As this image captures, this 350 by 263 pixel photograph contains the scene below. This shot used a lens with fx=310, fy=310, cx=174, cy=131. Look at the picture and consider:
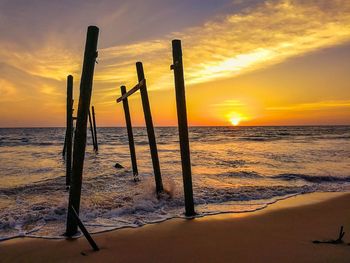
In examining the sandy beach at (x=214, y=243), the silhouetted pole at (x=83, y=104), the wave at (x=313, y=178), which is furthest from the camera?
the wave at (x=313, y=178)

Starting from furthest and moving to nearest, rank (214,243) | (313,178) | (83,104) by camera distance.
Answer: (313,178)
(83,104)
(214,243)

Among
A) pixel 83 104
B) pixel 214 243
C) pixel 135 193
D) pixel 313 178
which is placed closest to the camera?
pixel 214 243

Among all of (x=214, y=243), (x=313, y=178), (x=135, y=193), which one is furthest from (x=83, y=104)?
(x=313, y=178)

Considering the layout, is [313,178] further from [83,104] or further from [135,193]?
[83,104]

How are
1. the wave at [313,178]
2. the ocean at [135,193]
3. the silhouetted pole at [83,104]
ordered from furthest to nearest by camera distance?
the wave at [313,178] < the ocean at [135,193] < the silhouetted pole at [83,104]

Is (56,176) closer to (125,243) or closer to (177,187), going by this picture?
(177,187)

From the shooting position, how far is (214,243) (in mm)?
4707

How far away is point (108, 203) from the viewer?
7902mm

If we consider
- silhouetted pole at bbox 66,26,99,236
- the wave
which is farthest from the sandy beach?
the wave

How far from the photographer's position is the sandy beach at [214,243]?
4.20 metres

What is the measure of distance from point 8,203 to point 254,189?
6881mm

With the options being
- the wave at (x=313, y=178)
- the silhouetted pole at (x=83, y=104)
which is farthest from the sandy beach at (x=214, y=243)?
the wave at (x=313, y=178)

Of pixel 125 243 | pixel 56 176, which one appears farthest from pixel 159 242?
pixel 56 176

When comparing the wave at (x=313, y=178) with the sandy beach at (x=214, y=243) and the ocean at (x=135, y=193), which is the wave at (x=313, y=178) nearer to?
the ocean at (x=135, y=193)
